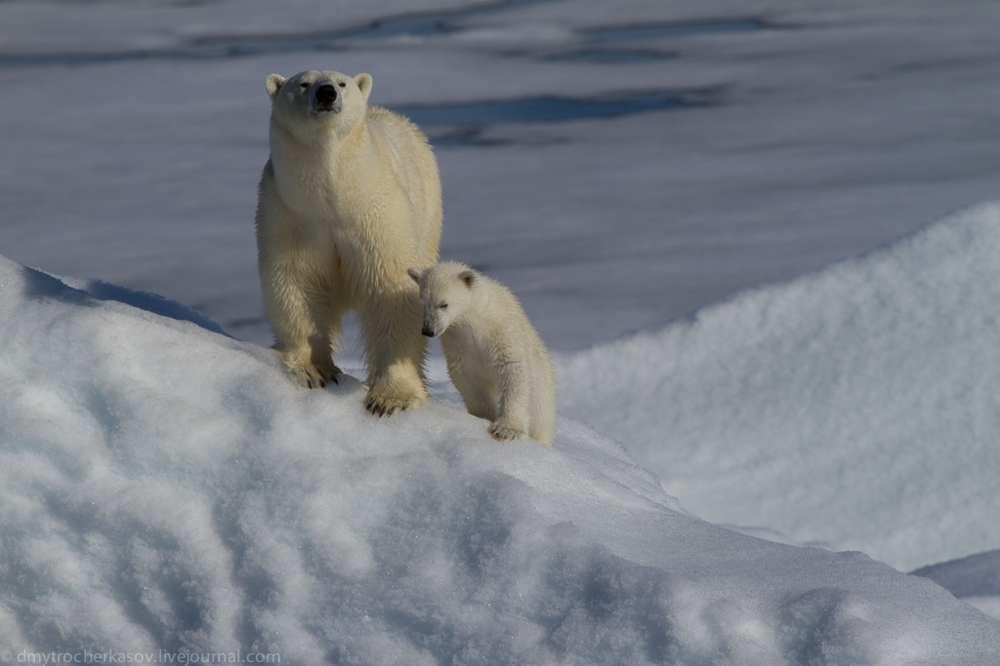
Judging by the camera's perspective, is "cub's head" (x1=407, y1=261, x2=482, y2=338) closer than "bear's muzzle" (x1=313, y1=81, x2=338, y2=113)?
No

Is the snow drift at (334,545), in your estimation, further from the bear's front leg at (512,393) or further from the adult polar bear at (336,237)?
the adult polar bear at (336,237)

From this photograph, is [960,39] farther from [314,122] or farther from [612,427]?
[314,122]

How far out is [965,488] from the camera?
4125 millimetres

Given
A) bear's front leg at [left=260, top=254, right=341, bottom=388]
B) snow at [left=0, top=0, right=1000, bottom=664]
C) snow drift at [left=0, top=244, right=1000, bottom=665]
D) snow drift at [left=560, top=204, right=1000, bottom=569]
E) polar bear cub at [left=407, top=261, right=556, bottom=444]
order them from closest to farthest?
snow drift at [left=0, top=244, right=1000, bottom=665] < snow at [left=0, top=0, right=1000, bottom=664] < polar bear cub at [left=407, top=261, right=556, bottom=444] < bear's front leg at [left=260, top=254, right=341, bottom=388] < snow drift at [left=560, top=204, right=1000, bottom=569]

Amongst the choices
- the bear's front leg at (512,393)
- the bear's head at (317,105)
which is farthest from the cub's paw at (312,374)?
the bear's head at (317,105)

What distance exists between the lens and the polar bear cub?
2.83m

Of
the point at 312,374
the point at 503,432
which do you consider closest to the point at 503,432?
the point at 503,432

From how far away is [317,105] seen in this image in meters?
2.63

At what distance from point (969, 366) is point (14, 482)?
3400 millimetres

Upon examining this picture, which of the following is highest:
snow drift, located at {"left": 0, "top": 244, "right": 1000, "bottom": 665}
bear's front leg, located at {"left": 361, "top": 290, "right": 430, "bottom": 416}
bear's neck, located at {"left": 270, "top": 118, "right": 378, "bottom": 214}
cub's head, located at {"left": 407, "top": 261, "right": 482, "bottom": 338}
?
bear's neck, located at {"left": 270, "top": 118, "right": 378, "bottom": 214}

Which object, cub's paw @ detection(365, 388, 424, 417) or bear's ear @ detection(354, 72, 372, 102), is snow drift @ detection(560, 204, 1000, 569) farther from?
bear's ear @ detection(354, 72, 372, 102)

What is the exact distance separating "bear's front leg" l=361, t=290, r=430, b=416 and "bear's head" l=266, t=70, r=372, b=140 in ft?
1.54

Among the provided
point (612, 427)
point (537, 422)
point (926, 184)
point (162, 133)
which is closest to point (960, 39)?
point (926, 184)

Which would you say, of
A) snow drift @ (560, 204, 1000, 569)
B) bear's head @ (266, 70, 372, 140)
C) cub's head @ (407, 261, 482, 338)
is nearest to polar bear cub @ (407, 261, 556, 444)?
cub's head @ (407, 261, 482, 338)
